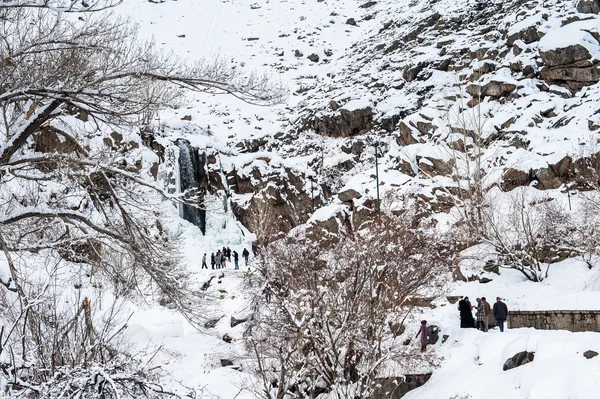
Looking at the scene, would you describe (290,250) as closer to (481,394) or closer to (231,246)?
(481,394)

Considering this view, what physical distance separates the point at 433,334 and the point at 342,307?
3.26m

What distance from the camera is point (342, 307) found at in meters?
13.9

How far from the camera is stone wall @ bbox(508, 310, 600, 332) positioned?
Answer: 14188 mm

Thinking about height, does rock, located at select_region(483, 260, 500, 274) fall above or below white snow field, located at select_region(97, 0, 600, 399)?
below

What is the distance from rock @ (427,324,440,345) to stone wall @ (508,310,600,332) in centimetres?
258

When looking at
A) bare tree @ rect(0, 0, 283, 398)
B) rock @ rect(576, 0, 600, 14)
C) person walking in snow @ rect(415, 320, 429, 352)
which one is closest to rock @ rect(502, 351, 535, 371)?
person walking in snow @ rect(415, 320, 429, 352)

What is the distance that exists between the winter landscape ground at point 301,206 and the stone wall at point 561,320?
1.31 meters

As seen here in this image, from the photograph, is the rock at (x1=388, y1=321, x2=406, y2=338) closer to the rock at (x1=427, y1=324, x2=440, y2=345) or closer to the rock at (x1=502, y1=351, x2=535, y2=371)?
the rock at (x1=427, y1=324, x2=440, y2=345)

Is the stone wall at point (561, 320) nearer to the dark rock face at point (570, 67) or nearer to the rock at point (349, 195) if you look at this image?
the rock at point (349, 195)

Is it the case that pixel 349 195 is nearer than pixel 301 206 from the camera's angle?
Yes

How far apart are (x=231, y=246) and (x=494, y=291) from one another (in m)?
17.3

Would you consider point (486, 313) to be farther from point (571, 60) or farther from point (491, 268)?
point (571, 60)

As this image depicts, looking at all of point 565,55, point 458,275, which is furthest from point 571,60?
point 458,275

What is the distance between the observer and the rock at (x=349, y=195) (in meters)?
32.8
